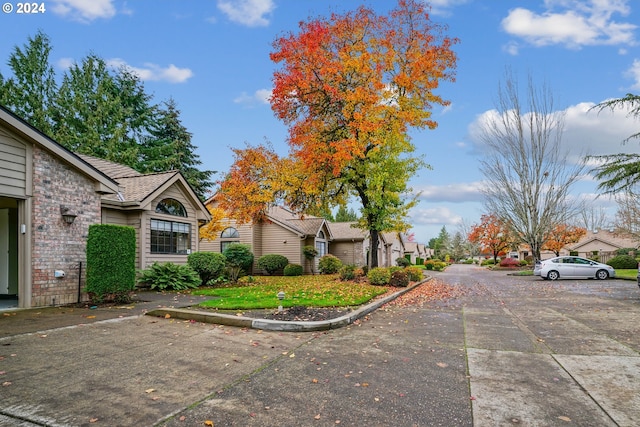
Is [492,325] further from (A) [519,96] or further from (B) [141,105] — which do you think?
(B) [141,105]

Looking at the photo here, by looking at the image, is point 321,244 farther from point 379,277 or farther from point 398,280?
point 398,280

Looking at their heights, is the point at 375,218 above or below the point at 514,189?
below

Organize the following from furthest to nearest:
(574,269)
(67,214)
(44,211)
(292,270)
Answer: (292,270), (574,269), (67,214), (44,211)

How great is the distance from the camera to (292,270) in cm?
2511

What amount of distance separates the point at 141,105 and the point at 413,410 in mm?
42046

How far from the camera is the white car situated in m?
21.9

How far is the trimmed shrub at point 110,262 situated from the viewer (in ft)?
30.9

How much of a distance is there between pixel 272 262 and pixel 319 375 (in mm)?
21331

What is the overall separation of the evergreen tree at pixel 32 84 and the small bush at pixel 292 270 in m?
23.4

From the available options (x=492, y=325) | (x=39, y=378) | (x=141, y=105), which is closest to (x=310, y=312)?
(x=492, y=325)

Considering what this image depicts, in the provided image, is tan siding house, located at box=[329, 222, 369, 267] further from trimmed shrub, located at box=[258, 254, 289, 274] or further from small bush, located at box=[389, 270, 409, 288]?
small bush, located at box=[389, 270, 409, 288]

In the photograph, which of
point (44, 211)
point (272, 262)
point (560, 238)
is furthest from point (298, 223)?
point (560, 238)

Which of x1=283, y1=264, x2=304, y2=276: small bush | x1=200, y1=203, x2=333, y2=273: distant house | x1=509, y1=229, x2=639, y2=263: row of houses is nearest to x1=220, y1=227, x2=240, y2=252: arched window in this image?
x1=200, y1=203, x2=333, y2=273: distant house

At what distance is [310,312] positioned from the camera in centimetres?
841
